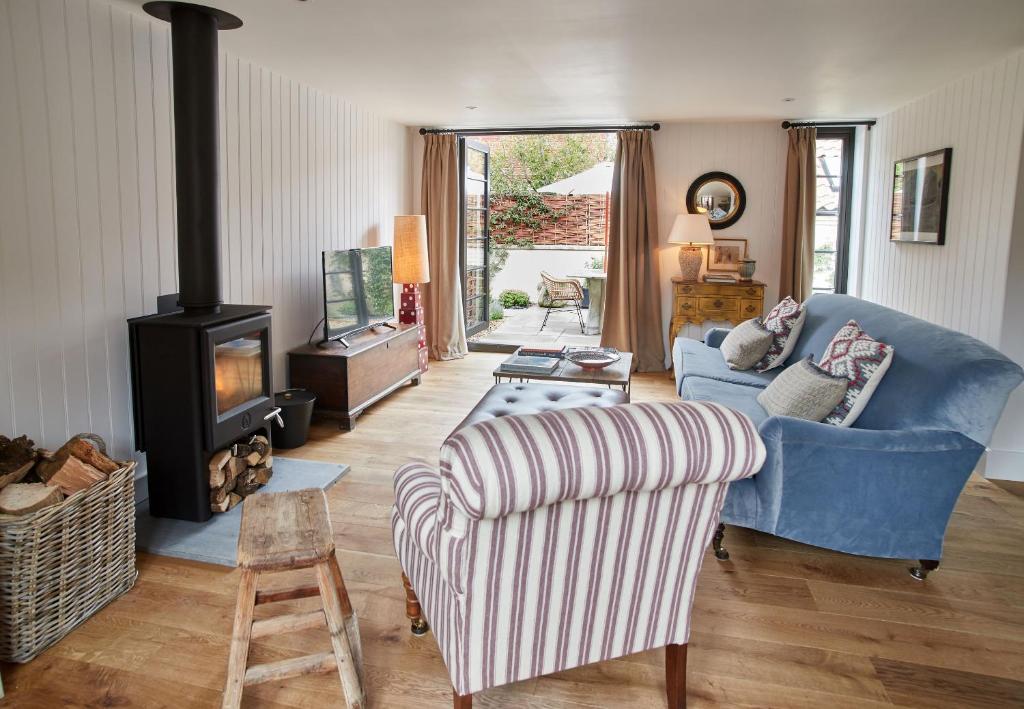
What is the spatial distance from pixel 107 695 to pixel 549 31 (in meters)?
3.17

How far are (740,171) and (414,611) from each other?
5.24 m

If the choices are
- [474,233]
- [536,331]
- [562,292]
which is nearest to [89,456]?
[474,233]

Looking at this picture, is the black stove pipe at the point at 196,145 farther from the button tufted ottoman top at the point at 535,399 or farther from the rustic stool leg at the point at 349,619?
the rustic stool leg at the point at 349,619

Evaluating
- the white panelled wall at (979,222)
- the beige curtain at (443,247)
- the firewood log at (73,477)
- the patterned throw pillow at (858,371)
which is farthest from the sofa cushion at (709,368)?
the firewood log at (73,477)

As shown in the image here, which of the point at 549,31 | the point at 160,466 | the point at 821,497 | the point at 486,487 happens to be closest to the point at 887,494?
the point at 821,497

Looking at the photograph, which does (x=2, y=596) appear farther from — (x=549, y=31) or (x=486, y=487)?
(x=549, y=31)

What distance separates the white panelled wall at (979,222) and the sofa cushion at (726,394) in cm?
135

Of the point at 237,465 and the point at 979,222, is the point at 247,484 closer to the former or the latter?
the point at 237,465

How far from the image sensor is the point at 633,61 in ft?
13.5

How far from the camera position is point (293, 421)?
4.35 m

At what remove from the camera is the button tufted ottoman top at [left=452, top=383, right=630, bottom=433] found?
143 inches

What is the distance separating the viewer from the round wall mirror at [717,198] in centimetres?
646

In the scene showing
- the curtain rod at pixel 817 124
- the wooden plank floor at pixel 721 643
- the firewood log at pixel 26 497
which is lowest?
the wooden plank floor at pixel 721 643

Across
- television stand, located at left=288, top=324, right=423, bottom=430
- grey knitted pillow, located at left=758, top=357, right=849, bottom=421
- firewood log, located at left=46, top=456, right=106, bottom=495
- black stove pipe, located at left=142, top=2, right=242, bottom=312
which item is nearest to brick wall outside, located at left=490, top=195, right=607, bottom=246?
television stand, located at left=288, top=324, right=423, bottom=430
